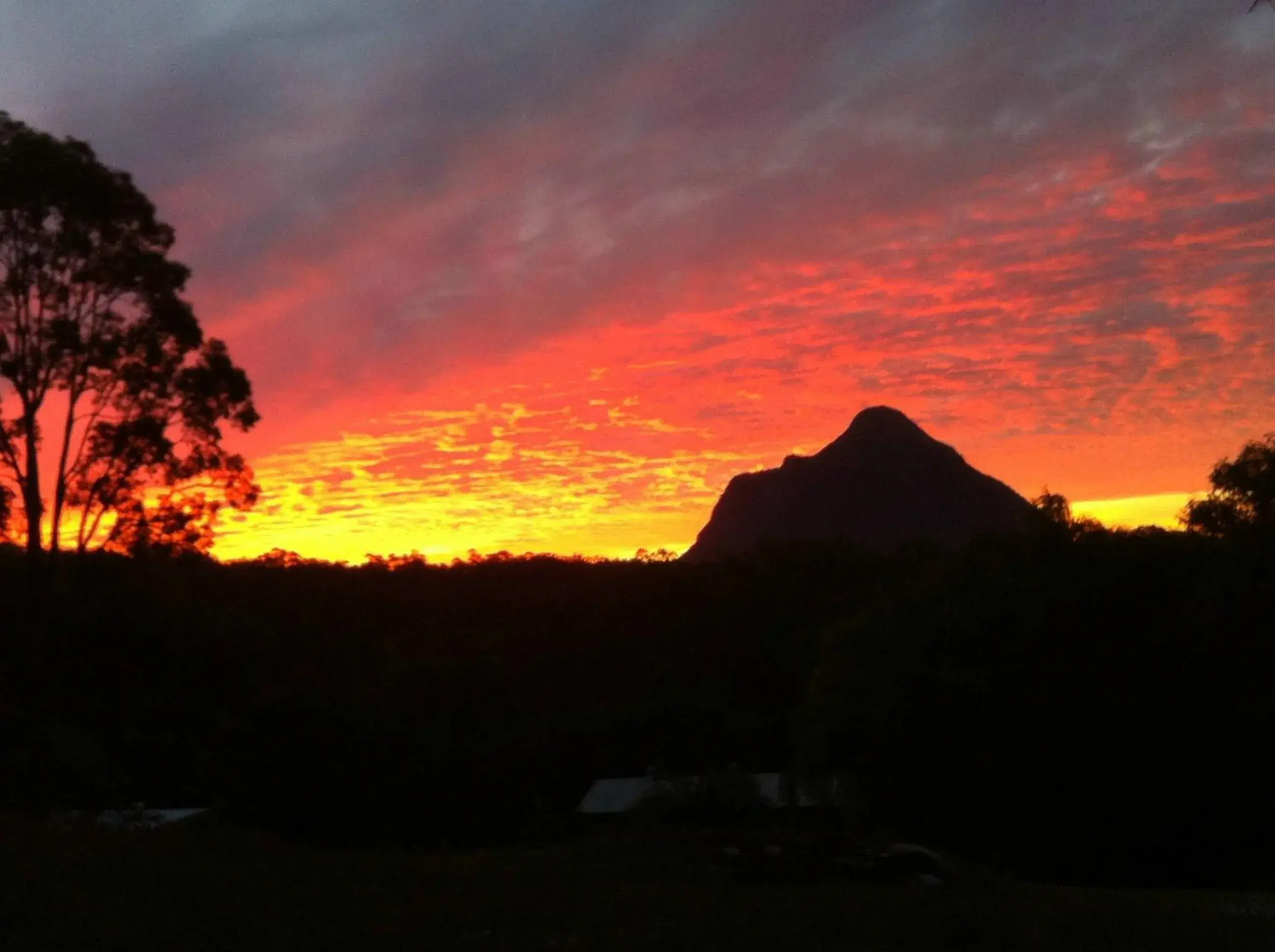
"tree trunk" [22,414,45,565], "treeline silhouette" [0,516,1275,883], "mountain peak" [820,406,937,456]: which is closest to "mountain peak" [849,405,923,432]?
"mountain peak" [820,406,937,456]

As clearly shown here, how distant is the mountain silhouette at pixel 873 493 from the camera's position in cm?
9775

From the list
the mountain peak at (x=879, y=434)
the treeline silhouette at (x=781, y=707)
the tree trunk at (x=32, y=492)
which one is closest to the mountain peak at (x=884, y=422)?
the mountain peak at (x=879, y=434)

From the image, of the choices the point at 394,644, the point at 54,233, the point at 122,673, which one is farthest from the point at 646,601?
the point at 54,233

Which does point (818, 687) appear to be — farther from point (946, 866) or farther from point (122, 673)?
point (122, 673)

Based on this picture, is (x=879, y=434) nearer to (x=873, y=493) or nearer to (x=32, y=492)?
(x=873, y=493)

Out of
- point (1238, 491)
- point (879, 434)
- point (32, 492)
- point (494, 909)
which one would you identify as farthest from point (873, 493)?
point (494, 909)

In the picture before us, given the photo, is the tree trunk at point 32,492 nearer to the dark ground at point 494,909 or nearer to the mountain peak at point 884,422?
the dark ground at point 494,909

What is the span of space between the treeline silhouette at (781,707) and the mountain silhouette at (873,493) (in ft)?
142

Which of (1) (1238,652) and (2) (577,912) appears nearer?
(2) (577,912)

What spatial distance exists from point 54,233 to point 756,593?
126 ft

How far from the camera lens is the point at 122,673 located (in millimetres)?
40625

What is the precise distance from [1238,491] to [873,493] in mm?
52838

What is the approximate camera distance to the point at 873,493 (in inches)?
3937

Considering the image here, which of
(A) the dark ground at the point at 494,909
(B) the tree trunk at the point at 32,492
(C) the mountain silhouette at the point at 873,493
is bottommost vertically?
(A) the dark ground at the point at 494,909
